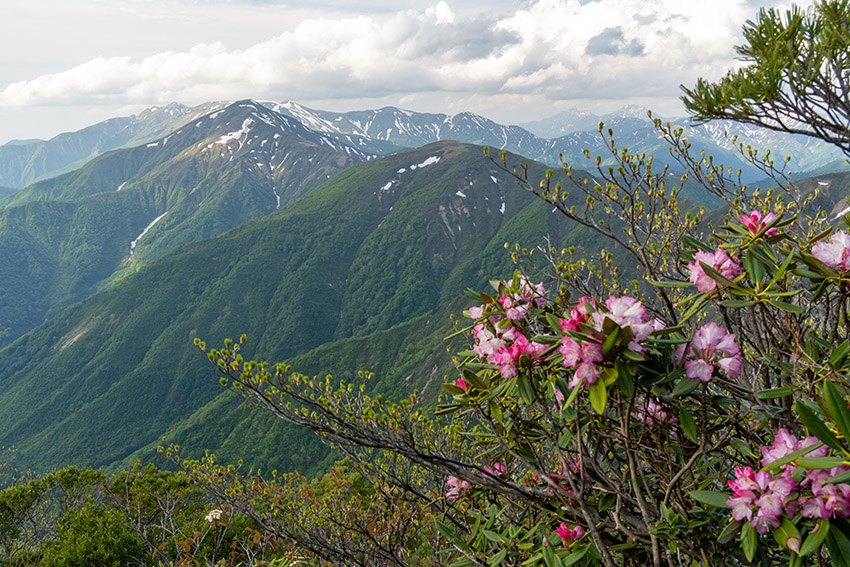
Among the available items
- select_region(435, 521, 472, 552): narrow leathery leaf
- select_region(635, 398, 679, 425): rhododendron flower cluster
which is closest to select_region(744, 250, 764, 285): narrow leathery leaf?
select_region(635, 398, 679, 425): rhododendron flower cluster

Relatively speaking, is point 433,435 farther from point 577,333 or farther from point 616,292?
point 577,333

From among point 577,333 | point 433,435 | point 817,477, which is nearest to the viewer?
point 817,477

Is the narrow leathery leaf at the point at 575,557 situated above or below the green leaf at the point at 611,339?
below

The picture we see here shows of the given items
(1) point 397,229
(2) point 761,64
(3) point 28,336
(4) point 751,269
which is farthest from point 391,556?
(3) point 28,336

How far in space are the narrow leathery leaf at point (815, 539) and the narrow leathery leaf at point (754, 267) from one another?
105 centimetres

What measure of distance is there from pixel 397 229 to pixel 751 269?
7027 inches

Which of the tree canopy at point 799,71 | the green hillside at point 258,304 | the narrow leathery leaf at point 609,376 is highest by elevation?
the tree canopy at point 799,71

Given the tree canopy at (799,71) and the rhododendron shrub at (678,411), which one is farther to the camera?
the tree canopy at (799,71)

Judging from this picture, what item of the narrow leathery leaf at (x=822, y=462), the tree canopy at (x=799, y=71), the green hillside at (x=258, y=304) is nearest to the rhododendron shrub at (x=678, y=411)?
the narrow leathery leaf at (x=822, y=462)

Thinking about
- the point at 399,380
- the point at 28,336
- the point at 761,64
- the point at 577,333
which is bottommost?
the point at 399,380

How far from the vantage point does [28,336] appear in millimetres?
161625

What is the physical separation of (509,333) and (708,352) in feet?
3.56

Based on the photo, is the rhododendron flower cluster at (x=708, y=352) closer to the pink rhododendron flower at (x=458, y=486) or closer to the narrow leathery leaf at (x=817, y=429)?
the narrow leathery leaf at (x=817, y=429)

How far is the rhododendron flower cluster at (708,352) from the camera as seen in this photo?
6.95ft
